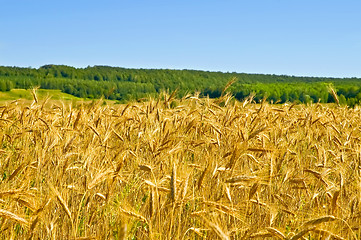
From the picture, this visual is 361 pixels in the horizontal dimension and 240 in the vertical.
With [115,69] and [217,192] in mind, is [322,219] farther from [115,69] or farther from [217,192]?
[115,69]

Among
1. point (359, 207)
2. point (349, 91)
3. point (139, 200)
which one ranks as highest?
point (349, 91)

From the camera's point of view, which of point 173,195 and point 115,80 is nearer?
point 173,195

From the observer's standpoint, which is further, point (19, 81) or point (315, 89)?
point (19, 81)

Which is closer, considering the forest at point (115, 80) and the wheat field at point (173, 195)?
the wheat field at point (173, 195)

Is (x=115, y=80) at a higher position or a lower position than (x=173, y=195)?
higher

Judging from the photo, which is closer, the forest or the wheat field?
the wheat field

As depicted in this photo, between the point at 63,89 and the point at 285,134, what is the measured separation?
74.1 metres

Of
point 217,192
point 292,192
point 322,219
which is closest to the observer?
point 322,219

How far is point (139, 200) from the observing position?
11.0ft

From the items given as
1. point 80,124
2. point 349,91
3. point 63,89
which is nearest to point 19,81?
point 63,89

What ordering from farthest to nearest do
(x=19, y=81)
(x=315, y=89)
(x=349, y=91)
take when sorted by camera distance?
(x=19, y=81) → (x=315, y=89) → (x=349, y=91)

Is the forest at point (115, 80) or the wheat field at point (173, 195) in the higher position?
the forest at point (115, 80)

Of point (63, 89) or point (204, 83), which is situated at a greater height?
point (204, 83)

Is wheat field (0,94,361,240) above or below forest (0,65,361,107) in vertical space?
below
